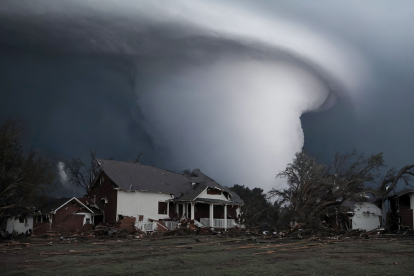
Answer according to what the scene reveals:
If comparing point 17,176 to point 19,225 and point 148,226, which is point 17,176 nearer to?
point 19,225

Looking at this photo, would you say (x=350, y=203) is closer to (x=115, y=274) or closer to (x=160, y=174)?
(x=160, y=174)

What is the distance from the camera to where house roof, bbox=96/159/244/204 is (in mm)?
37350

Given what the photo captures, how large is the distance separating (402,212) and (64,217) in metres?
34.1

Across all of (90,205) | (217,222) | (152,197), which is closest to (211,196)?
(217,222)

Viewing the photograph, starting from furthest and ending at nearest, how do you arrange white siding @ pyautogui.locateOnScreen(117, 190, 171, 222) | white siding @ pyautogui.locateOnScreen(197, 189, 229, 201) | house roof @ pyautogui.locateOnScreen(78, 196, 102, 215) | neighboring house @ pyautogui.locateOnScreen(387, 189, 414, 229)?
white siding @ pyautogui.locateOnScreen(197, 189, 229, 201) → house roof @ pyautogui.locateOnScreen(78, 196, 102, 215) → neighboring house @ pyautogui.locateOnScreen(387, 189, 414, 229) → white siding @ pyautogui.locateOnScreen(117, 190, 171, 222)

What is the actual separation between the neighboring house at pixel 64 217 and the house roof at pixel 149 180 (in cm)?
421

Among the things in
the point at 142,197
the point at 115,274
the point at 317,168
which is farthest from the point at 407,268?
the point at 142,197

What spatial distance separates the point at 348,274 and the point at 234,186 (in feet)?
239

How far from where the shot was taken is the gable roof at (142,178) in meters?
37.2

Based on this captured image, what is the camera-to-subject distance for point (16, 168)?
104ft

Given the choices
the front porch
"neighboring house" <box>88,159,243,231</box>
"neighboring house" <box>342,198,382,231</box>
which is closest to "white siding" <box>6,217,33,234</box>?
"neighboring house" <box>88,159,243,231</box>

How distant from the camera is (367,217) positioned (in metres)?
44.3

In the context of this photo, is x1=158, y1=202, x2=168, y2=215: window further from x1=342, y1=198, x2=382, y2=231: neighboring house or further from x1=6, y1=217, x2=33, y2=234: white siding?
x1=342, y1=198, x2=382, y2=231: neighboring house

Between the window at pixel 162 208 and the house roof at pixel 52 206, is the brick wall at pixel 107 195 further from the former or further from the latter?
the window at pixel 162 208
